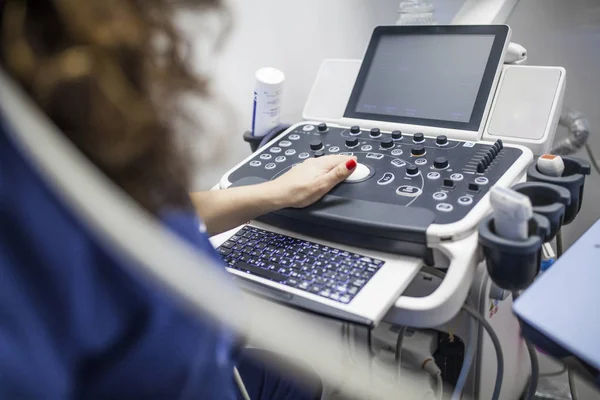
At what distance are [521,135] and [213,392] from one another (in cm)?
69

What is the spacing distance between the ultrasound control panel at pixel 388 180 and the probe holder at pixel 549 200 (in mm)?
66

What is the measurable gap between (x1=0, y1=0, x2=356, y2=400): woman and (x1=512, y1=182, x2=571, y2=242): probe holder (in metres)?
0.45

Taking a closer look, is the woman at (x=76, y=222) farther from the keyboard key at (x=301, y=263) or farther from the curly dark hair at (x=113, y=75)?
the keyboard key at (x=301, y=263)

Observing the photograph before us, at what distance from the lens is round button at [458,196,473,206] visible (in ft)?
2.29

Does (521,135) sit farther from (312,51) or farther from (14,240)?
(14,240)

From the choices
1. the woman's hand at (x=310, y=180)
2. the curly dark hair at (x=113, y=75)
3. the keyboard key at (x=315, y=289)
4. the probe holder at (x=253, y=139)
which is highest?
the curly dark hair at (x=113, y=75)

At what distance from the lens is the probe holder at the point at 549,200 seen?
62 cm

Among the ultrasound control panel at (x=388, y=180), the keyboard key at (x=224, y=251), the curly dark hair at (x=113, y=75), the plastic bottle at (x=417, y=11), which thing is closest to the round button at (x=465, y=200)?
the ultrasound control panel at (x=388, y=180)

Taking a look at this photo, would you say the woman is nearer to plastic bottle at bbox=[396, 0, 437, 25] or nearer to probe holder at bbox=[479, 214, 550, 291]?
probe holder at bbox=[479, 214, 550, 291]

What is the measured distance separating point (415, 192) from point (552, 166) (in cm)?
19

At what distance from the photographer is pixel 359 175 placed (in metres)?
0.81

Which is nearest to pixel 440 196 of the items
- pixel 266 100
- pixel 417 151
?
pixel 417 151

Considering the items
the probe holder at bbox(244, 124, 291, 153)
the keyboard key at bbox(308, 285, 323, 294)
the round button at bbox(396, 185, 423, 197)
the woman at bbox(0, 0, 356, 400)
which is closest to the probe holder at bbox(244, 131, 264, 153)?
the probe holder at bbox(244, 124, 291, 153)

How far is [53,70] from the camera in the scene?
313 millimetres
